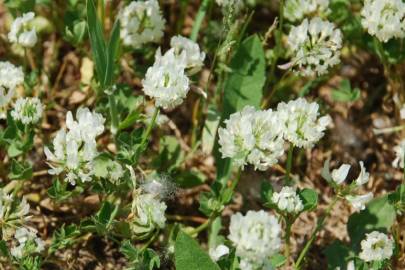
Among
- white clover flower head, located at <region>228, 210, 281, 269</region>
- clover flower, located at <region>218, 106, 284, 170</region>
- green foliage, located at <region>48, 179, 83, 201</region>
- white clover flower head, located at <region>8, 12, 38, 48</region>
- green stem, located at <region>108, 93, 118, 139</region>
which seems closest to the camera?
white clover flower head, located at <region>228, 210, 281, 269</region>

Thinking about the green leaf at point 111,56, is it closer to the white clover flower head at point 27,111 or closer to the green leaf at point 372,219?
the white clover flower head at point 27,111

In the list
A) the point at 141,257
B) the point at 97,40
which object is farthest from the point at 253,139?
the point at 97,40

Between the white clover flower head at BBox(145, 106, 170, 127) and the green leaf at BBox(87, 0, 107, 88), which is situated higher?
the green leaf at BBox(87, 0, 107, 88)

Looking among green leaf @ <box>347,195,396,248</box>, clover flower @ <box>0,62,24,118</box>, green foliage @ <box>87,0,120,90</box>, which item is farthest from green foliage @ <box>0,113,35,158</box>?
green leaf @ <box>347,195,396,248</box>

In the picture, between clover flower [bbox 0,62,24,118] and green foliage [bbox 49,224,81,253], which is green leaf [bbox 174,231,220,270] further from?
clover flower [bbox 0,62,24,118]

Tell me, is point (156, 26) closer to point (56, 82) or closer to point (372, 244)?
point (56, 82)

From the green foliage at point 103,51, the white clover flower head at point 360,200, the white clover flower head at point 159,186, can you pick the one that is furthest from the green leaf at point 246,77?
the white clover flower head at point 360,200

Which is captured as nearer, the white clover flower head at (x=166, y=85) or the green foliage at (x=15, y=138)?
the white clover flower head at (x=166, y=85)
